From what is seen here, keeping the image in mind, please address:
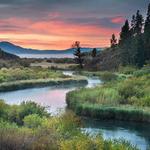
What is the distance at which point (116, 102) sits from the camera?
47.9 m

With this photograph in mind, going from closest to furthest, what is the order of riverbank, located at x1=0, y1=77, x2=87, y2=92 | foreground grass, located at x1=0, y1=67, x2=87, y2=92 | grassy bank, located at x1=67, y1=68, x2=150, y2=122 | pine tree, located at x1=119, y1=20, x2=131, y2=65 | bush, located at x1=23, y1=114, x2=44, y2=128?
bush, located at x1=23, y1=114, x2=44, y2=128
grassy bank, located at x1=67, y1=68, x2=150, y2=122
riverbank, located at x1=0, y1=77, x2=87, y2=92
foreground grass, located at x1=0, y1=67, x2=87, y2=92
pine tree, located at x1=119, y1=20, x2=131, y2=65

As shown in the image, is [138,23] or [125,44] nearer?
[125,44]

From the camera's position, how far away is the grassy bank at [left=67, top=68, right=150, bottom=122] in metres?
41.8

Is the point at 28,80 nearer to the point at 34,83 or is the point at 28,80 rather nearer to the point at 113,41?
the point at 34,83

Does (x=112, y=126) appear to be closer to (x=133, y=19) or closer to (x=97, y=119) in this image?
(x=97, y=119)

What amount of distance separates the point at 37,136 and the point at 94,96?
32.3 meters

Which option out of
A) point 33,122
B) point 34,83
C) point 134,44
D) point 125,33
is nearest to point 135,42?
point 134,44

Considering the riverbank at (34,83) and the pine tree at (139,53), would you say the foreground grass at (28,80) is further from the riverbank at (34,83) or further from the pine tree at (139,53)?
the pine tree at (139,53)

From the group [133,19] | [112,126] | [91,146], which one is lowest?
[112,126]

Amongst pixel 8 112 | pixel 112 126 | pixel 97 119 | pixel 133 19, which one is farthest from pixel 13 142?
pixel 133 19

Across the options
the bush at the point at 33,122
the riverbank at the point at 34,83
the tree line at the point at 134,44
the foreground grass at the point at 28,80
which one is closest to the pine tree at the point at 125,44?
the tree line at the point at 134,44

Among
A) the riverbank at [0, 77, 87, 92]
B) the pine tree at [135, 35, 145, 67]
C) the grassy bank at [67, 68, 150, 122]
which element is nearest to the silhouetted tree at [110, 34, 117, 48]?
the pine tree at [135, 35, 145, 67]

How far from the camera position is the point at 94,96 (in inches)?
1967

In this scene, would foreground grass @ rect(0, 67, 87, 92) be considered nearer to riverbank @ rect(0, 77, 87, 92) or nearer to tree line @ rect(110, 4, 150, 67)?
riverbank @ rect(0, 77, 87, 92)
